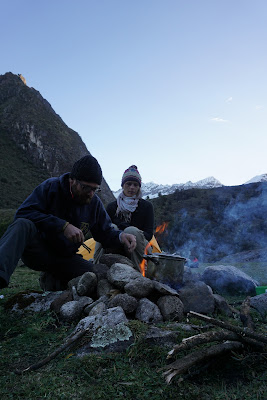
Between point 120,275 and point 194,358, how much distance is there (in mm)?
1535

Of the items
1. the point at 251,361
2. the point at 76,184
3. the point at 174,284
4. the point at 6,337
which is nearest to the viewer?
the point at 251,361

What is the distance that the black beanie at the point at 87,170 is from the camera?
10.6ft

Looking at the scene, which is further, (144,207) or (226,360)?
(144,207)

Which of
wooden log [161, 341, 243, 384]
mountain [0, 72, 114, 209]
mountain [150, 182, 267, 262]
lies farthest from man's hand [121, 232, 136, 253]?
mountain [0, 72, 114, 209]

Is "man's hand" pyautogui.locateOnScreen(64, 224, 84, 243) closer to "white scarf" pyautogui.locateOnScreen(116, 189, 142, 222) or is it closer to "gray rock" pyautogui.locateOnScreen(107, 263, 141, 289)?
"gray rock" pyautogui.locateOnScreen(107, 263, 141, 289)

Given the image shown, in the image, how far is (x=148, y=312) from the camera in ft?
9.08

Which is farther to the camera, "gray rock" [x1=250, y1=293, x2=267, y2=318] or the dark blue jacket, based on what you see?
"gray rock" [x1=250, y1=293, x2=267, y2=318]

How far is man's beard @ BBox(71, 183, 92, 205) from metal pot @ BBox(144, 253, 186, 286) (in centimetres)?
94

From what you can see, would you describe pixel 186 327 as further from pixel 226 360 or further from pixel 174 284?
pixel 174 284

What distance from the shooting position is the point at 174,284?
3.70 meters

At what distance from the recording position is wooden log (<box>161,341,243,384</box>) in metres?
1.75

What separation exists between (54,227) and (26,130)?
4661 cm

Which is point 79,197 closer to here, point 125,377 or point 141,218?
point 141,218

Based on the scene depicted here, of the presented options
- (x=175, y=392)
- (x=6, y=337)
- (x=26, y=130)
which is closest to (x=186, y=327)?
(x=175, y=392)
